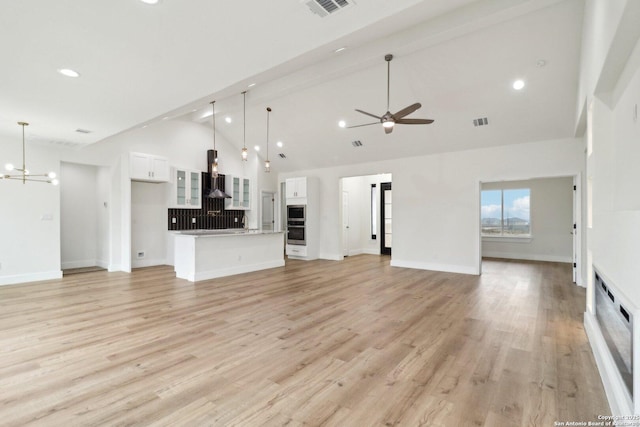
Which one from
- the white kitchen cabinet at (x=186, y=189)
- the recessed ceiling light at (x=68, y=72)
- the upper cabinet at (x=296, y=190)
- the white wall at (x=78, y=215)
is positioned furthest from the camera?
the upper cabinet at (x=296, y=190)

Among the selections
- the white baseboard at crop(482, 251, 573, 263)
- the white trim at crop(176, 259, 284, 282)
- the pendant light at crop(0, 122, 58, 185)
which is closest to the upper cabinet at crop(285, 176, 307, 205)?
the white trim at crop(176, 259, 284, 282)

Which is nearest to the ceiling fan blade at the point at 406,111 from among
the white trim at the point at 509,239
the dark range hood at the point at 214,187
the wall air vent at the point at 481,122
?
the wall air vent at the point at 481,122

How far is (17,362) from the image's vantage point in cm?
274

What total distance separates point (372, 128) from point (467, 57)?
8.62 feet

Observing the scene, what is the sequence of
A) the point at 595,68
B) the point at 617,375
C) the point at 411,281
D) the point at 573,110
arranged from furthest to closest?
the point at 411,281
the point at 573,110
the point at 595,68
the point at 617,375

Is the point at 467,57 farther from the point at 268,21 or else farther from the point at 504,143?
the point at 268,21

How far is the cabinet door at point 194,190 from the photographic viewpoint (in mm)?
8219

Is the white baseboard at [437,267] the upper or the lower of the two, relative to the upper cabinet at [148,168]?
lower

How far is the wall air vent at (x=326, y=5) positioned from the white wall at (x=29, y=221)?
21.0ft

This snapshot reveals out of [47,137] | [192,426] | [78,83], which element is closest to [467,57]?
[78,83]

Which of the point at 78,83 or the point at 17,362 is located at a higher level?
the point at 78,83

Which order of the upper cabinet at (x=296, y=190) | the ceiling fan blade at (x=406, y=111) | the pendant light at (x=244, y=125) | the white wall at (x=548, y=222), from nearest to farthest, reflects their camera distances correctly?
the ceiling fan blade at (x=406, y=111)
the pendant light at (x=244, y=125)
the white wall at (x=548, y=222)
the upper cabinet at (x=296, y=190)

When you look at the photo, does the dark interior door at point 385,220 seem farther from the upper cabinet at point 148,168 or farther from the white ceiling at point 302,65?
the upper cabinet at point 148,168

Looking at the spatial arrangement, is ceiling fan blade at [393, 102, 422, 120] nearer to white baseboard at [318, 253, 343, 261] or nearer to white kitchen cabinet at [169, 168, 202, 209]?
white baseboard at [318, 253, 343, 261]
